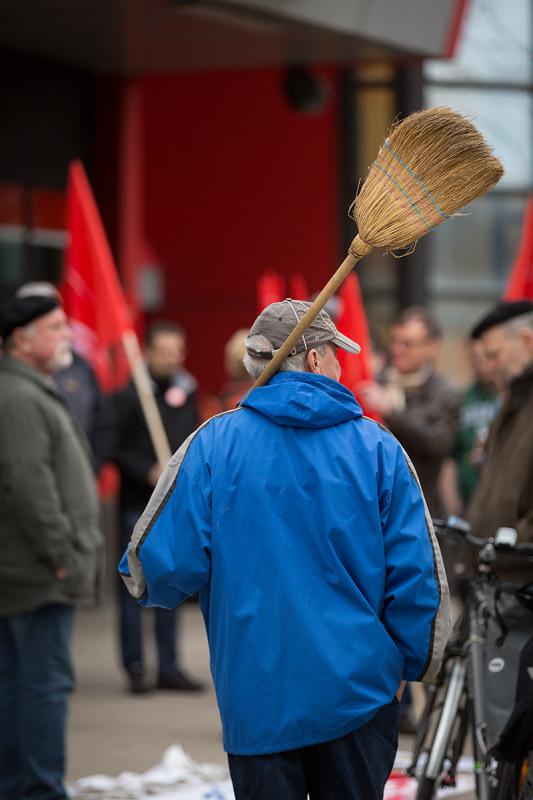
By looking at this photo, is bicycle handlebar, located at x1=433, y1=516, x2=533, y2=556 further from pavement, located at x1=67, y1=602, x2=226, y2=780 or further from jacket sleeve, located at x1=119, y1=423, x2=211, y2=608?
pavement, located at x1=67, y1=602, x2=226, y2=780

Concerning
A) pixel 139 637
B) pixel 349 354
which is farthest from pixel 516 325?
pixel 139 637

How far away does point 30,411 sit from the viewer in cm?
603

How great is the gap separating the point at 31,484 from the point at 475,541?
174cm

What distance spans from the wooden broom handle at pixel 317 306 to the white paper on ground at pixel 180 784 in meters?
2.98

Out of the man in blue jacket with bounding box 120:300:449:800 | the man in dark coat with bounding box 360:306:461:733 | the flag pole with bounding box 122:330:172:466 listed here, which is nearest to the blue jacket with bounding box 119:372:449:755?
the man in blue jacket with bounding box 120:300:449:800

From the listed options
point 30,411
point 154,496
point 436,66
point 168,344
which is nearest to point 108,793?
point 30,411

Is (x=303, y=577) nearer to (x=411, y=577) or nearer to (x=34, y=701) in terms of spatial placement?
(x=411, y=577)

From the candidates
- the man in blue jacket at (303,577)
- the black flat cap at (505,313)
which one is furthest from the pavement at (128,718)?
the man in blue jacket at (303,577)

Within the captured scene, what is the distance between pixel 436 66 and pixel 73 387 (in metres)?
8.17

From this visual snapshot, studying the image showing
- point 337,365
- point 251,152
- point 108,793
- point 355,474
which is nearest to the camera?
point 355,474

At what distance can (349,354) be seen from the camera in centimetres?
912

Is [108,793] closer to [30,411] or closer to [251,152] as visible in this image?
[30,411]

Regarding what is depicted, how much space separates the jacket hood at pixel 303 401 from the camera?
392 cm

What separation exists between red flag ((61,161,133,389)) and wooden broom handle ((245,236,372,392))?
16.9 feet
